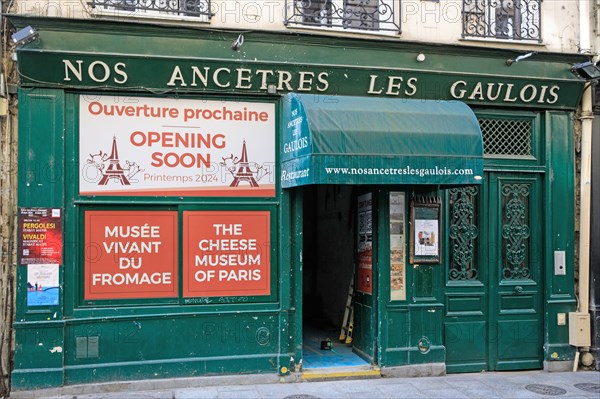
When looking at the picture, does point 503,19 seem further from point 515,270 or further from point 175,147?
point 175,147

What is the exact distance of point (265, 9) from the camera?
8.12 m

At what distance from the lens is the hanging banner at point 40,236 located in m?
7.32

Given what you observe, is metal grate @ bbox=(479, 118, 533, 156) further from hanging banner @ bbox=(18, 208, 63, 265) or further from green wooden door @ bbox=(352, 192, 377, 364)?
hanging banner @ bbox=(18, 208, 63, 265)

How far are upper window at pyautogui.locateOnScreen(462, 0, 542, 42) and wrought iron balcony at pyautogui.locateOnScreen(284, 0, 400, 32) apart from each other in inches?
43.1

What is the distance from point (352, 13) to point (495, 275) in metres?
4.16

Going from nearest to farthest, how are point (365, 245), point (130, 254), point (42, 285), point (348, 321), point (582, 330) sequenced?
point (42, 285), point (130, 254), point (582, 330), point (365, 245), point (348, 321)

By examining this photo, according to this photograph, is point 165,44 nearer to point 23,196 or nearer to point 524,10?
point 23,196

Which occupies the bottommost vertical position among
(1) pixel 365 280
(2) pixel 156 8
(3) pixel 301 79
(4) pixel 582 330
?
(4) pixel 582 330

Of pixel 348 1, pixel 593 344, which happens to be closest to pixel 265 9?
pixel 348 1

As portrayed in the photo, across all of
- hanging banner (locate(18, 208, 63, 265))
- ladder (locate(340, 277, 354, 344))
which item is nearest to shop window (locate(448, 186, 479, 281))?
ladder (locate(340, 277, 354, 344))

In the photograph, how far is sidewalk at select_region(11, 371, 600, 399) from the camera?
7.43 metres

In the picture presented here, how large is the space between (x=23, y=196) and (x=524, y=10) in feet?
23.7

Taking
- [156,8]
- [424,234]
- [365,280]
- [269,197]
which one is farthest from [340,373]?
[156,8]

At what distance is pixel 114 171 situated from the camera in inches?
303
